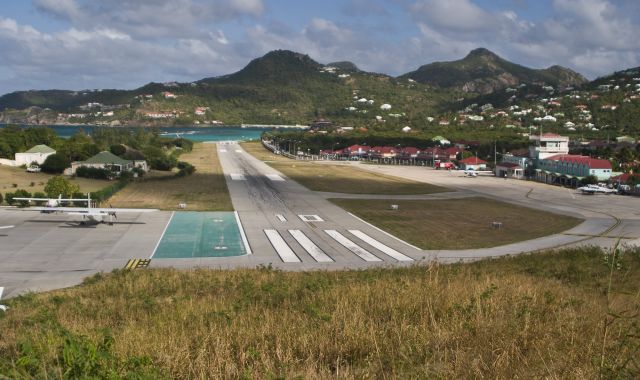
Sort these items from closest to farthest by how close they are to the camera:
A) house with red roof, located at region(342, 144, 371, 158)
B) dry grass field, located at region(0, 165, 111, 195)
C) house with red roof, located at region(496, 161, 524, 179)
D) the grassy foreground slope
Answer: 1. the grassy foreground slope
2. dry grass field, located at region(0, 165, 111, 195)
3. house with red roof, located at region(496, 161, 524, 179)
4. house with red roof, located at region(342, 144, 371, 158)

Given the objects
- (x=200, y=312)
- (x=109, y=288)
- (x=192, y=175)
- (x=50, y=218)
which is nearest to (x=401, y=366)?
(x=200, y=312)

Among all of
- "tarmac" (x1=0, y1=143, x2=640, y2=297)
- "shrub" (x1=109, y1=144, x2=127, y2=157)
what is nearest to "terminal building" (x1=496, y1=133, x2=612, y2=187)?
"tarmac" (x1=0, y1=143, x2=640, y2=297)

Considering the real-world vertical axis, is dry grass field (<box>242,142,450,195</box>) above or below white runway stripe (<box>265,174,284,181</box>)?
below

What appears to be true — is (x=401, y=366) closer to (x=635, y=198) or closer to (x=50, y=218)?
(x=50, y=218)

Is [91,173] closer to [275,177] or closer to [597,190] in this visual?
[275,177]

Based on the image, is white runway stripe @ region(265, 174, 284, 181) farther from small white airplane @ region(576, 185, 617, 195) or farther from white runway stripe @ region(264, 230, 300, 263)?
small white airplane @ region(576, 185, 617, 195)

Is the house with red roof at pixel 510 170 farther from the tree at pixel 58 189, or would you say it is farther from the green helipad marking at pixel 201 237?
the tree at pixel 58 189
